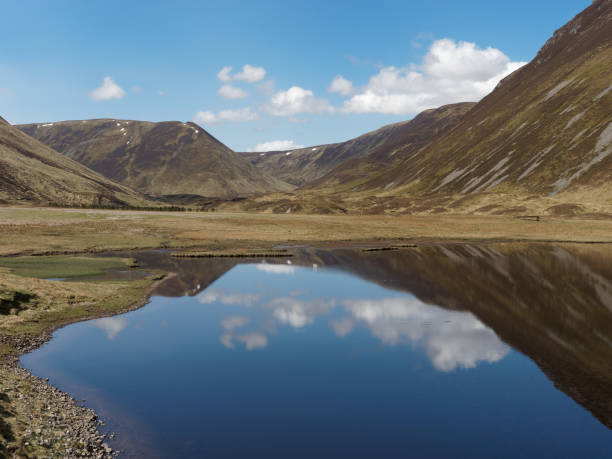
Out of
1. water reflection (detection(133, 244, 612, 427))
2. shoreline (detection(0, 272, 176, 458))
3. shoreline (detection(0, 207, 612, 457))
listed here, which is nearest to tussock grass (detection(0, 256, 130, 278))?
water reflection (detection(133, 244, 612, 427))

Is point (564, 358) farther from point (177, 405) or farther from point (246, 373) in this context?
point (177, 405)

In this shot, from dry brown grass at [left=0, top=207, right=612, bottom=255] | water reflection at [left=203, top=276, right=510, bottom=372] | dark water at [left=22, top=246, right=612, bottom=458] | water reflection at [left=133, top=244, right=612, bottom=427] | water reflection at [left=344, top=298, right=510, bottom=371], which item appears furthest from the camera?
dry brown grass at [left=0, top=207, right=612, bottom=255]

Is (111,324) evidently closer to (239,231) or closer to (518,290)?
(518,290)

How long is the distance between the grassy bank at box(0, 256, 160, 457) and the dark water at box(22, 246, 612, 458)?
1.36 meters

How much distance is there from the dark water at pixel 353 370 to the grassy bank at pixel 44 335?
136cm

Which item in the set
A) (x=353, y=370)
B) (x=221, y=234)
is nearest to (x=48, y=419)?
(x=353, y=370)

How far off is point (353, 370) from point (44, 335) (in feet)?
69.4

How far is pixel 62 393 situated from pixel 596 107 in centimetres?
21176

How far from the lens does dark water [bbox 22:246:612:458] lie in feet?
62.1

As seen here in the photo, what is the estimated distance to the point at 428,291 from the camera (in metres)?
49.3

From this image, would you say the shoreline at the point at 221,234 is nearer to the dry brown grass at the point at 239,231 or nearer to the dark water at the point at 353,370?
the dry brown grass at the point at 239,231

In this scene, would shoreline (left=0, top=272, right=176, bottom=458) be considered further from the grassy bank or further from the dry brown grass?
the dry brown grass

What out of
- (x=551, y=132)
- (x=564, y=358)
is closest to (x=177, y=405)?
(x=564, y=358)

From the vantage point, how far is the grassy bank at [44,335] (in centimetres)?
1636
